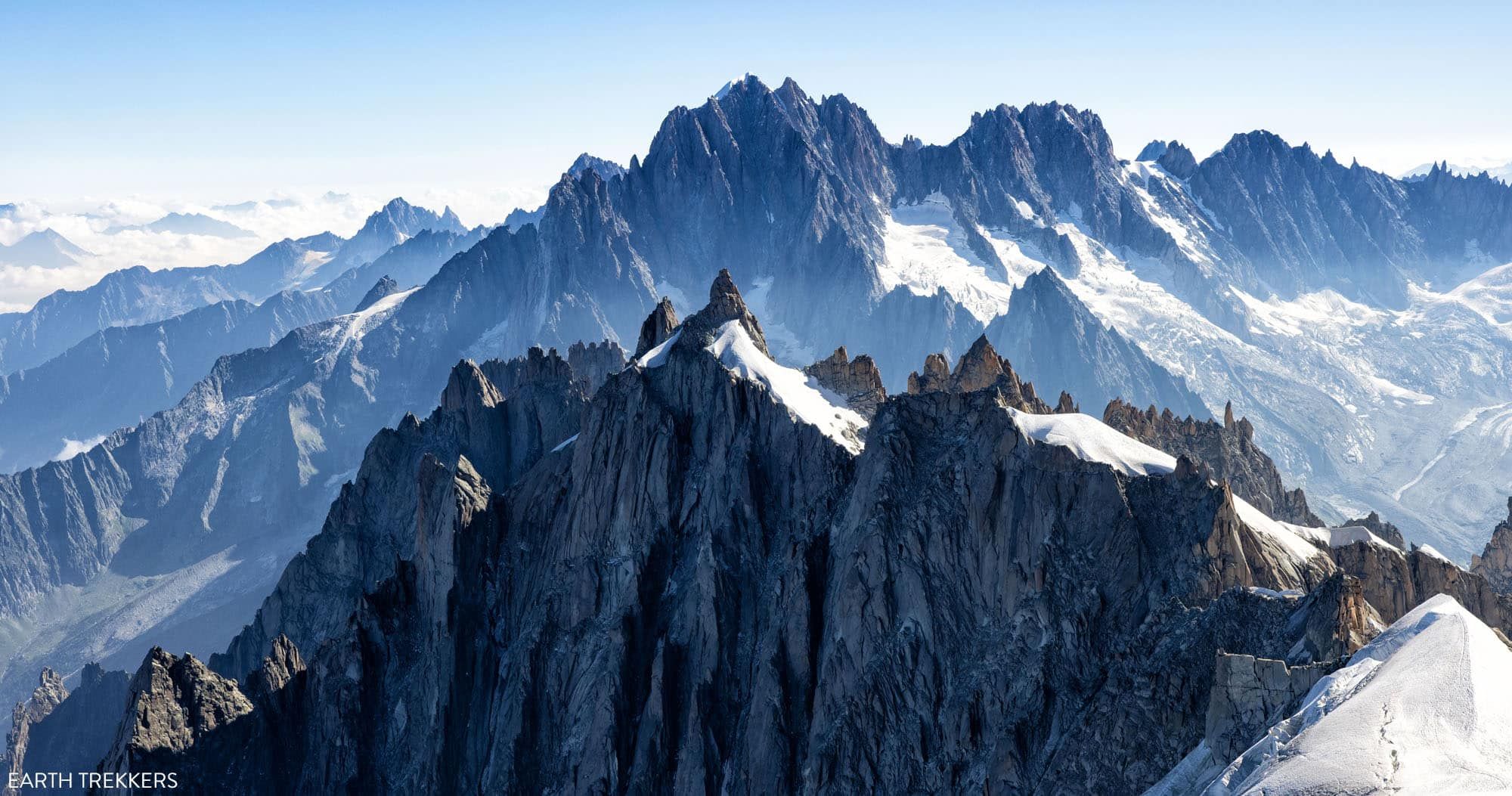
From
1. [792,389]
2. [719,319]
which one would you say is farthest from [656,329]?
[792,389]

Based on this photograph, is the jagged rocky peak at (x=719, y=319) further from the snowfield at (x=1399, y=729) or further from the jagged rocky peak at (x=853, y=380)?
the snowfield at (x=1399, y=729)

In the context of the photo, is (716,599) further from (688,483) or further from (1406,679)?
(1406,679)

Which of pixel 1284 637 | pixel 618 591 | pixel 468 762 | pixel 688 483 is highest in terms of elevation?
pixel 688 483

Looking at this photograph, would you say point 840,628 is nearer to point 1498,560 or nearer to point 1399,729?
point 1399,729

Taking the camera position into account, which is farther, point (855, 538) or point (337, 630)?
point (337, 630)

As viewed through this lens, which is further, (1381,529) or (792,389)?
(1381,529)

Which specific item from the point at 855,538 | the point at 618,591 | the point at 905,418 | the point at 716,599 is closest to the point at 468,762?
the point at 618,591

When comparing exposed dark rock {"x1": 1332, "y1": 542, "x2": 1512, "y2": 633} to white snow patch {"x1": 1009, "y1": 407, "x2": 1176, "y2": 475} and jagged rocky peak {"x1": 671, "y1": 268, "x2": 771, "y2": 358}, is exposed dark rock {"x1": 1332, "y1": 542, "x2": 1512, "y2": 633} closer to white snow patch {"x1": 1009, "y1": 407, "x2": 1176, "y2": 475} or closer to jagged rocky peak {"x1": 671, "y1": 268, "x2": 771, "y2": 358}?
white snow patch {"x1": 1009, "y1": 407, "x2": 1176, "y2": 475}
